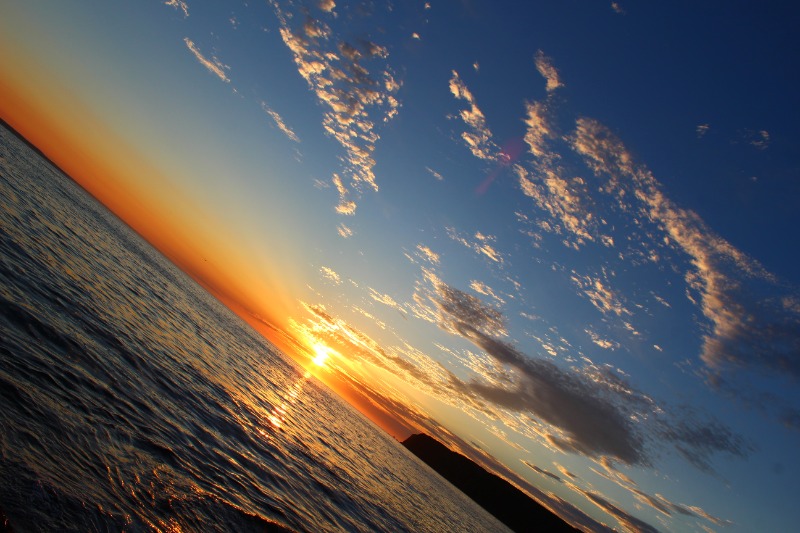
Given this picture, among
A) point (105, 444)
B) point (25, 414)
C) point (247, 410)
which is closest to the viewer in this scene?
point (25, 414)

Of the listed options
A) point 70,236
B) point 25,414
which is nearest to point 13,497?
point 25,414

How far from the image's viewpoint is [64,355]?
61.8ft

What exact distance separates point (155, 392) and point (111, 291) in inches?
962

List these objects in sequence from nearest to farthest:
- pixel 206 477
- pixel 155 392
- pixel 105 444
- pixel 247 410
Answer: pixel 105 444 → pixel 206 477 → pixel 155 392 → pixel 247 410

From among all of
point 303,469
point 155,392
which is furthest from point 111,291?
point 303,469

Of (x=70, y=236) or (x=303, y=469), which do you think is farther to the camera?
(x=70, y=236)

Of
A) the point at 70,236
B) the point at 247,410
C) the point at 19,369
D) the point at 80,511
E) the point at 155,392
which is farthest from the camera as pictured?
the point at 70,236

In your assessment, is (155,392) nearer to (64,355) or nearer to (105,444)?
(64,355)

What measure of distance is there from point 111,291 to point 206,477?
110 feet

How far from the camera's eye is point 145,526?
10656 millimetres

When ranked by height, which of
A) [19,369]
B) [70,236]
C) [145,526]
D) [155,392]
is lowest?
[70,236]

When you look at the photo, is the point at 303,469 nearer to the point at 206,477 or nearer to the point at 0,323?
the point at 206,477

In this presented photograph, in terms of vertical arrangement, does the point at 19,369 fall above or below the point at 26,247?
above

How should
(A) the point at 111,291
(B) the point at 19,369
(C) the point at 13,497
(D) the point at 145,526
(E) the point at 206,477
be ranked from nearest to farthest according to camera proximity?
(C) the point at 13,497 → (D) the point at 145,526 → (B) the point at 19,369 → (E) the point at 206,477 → (A) the point at 111,291
